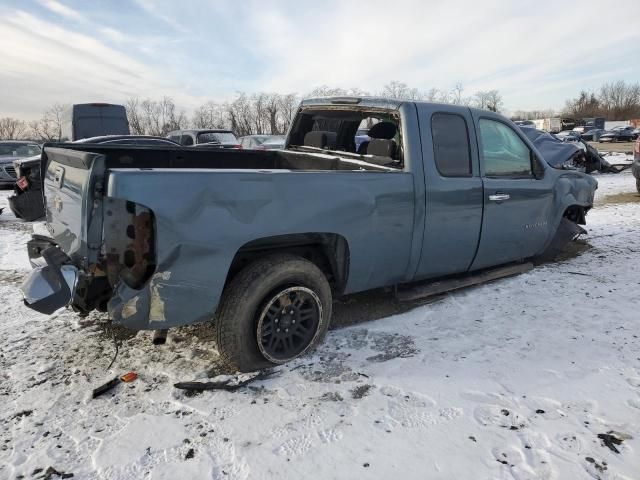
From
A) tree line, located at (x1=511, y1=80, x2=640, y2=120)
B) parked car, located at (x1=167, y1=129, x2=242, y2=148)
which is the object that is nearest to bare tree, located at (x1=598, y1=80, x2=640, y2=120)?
tree line, located at (x1=511, y1=80, x2=640, y2=120)

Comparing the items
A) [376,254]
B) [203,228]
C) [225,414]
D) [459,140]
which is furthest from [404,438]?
[459,140]

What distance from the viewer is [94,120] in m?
15.7

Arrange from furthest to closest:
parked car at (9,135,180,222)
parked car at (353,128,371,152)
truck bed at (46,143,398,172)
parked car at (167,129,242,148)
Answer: parked car at (167,129,242,148) → parked car at (9,135,180,222) → parked car at (353,128,371,152) → truck bed at (46,143,398,172)

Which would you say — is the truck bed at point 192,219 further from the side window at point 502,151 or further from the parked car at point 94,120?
the parked car at point 94,120

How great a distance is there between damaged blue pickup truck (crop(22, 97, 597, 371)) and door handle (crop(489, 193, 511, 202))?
0.7 inches

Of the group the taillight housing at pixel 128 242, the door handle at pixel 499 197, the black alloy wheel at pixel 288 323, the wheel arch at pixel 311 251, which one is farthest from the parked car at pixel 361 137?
the taillight housing at pixel 128 242

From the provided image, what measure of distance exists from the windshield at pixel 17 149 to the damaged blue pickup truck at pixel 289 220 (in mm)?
12748

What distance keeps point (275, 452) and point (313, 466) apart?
224 millimetres

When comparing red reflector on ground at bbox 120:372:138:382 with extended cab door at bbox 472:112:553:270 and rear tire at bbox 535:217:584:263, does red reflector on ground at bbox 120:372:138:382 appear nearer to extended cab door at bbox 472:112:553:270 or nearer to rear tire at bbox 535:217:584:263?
extended cab door at bbox 472:112:553:270

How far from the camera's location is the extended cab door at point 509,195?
418 centimetres

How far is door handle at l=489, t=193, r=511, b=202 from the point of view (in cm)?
413

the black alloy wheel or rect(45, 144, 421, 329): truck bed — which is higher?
rect(45, 144, 421, 329): truck bed

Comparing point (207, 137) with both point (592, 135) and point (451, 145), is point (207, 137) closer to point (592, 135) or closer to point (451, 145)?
point (451, 145)

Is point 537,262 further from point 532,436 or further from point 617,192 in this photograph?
point 617,192
